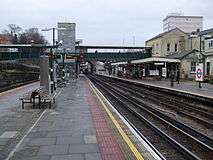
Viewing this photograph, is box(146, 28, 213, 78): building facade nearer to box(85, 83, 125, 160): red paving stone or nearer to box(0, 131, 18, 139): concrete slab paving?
box(85, 83, 125, 160): red paving stone

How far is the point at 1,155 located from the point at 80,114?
8.42 m

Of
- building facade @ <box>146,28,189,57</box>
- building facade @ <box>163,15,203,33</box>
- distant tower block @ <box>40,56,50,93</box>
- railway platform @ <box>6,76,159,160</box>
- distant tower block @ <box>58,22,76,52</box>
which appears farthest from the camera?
building facade @ <box>163,15,203,33</box>

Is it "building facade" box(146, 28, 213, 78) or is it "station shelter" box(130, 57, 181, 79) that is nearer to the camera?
"station shelter" box(130, 57, 181, 79)

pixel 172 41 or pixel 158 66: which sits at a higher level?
pixel 172 41

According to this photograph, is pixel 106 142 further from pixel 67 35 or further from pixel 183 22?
pixel 183 22

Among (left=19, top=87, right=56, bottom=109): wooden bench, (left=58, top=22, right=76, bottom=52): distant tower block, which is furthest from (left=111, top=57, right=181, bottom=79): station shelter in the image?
(left=19, top=87, right=56, bottom=109): wooden bench

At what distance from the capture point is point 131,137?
11.7 meters

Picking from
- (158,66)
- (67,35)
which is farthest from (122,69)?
(67,35)

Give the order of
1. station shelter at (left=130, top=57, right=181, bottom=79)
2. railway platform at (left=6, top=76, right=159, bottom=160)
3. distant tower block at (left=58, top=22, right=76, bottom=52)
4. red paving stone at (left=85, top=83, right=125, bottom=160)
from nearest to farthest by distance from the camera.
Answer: red paving stone at (left=85, top=83, right=125, bottom=160)
railway platform at (left=6, top=76, right=159, bottom=160)
distant tower block at (left=58, top=22, right=76, bottom=52)
station shelter at (left=130, top=57, right=181, bottom=79)

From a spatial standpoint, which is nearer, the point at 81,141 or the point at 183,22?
the point at 81,141

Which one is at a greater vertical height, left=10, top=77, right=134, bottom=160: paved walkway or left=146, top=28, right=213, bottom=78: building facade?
left=146, top=28, right=213, bottom=78: building facade

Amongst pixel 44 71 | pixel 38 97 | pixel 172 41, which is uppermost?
pixel 172 41

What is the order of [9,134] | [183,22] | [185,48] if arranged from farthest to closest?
[183,22]
[185,48]
[9,134]


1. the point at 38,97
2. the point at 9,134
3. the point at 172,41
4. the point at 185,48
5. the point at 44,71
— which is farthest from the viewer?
the point at 172,41
